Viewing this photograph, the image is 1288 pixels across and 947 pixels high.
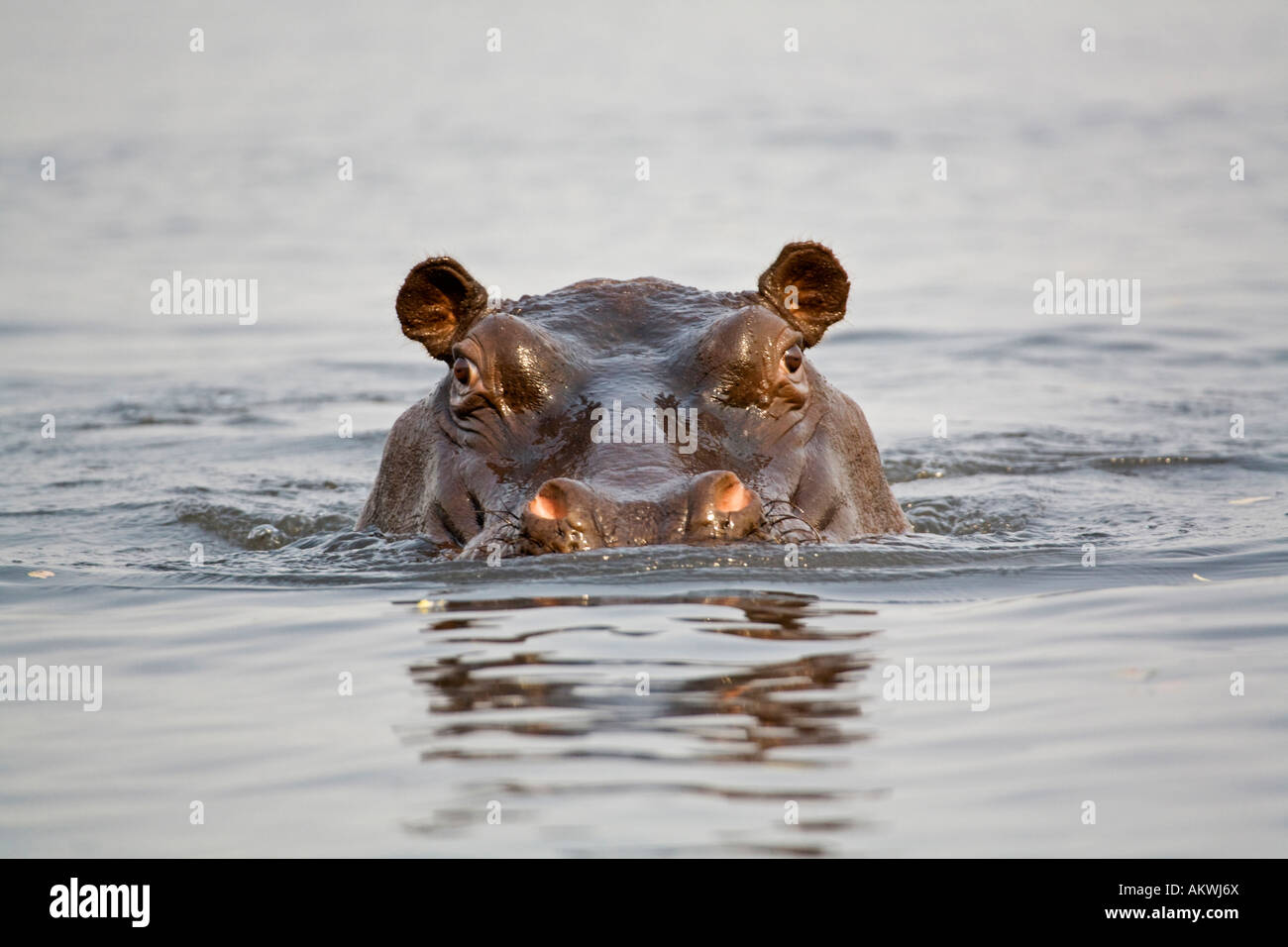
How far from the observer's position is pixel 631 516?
26.4 ft

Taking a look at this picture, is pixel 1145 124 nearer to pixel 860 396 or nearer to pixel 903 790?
pixel 860 396

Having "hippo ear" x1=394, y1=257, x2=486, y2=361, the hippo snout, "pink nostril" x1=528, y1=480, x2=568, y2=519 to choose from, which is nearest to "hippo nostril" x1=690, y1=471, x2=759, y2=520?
the hippo snout

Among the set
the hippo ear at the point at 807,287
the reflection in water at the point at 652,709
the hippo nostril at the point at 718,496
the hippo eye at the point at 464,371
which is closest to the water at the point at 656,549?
the reflection in water at the point at 652,709

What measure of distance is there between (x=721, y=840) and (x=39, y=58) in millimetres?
33696

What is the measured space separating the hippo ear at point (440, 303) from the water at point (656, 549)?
3.89ft

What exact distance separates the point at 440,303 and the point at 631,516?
289 cm

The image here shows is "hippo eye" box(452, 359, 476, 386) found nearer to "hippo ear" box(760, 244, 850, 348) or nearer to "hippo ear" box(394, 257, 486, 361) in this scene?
"hippo ear" box(394, 257, 486, 361)

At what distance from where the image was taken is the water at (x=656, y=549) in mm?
5793

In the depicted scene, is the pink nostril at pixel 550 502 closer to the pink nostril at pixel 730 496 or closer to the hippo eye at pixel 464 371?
the pink nostril at pixel 730 496

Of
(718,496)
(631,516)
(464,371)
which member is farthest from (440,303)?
(718,496)

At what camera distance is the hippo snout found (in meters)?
7.97

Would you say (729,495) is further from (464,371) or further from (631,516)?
(464,371)

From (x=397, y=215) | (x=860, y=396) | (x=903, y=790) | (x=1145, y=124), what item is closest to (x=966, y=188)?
(x=1145, y=124)

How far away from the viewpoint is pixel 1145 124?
3428 cm
